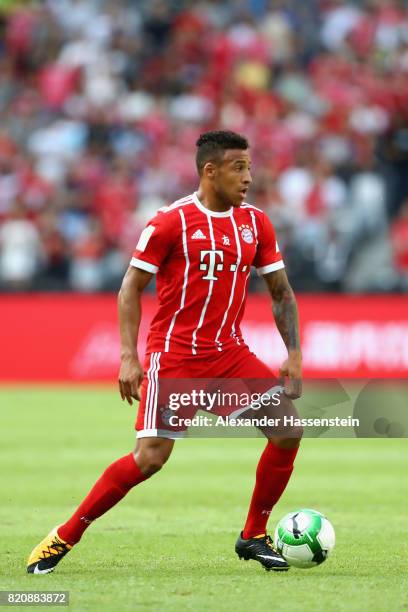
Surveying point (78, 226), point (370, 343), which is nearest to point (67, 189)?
point (78, 226)

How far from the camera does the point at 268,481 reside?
7289 mm

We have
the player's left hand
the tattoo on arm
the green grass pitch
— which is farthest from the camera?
the tattoo on arm

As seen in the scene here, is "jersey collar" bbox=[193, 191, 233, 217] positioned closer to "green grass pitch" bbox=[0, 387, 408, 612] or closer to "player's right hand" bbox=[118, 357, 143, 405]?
"player's right hand" bbox=[118, 357, 143, 405]

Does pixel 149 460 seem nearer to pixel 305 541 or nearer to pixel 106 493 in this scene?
pixel 106 493

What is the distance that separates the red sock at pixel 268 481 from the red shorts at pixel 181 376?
0.33m

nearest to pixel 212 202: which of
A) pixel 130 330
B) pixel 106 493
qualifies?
pixel 130 330

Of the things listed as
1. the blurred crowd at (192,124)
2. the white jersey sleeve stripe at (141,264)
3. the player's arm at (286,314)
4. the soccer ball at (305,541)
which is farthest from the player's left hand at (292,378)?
the blurred crowd at (192,124)

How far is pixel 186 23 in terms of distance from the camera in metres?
23.2

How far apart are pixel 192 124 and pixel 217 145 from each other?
14641 millimetres

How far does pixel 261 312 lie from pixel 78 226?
11.1 ft

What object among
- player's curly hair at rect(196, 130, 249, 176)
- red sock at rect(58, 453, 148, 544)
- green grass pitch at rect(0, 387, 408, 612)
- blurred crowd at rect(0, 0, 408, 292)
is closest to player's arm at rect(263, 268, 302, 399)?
player's curly hair at rect(196, 130, 249, 176)

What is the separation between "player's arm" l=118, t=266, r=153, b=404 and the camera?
6.82 m

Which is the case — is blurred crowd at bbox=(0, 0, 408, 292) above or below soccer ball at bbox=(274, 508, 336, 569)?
above

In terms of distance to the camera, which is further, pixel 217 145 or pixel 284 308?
pixel 284 308
